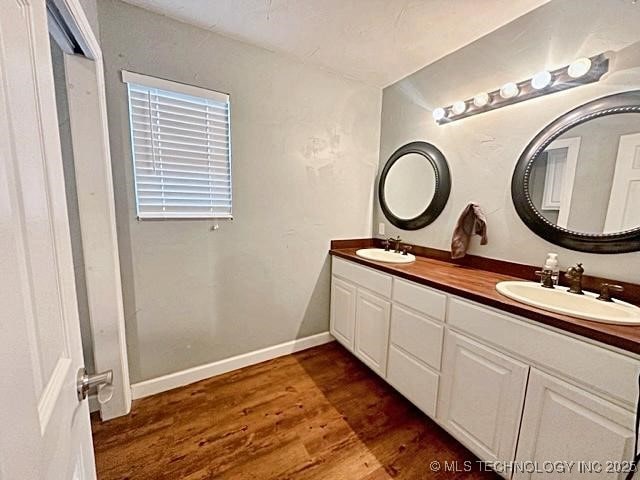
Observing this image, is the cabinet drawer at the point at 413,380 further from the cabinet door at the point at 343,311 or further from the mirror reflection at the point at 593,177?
the mirror reflection at the point at 593,177

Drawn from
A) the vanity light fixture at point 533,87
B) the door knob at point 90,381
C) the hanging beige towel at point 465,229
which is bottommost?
the door knob at point 90,381

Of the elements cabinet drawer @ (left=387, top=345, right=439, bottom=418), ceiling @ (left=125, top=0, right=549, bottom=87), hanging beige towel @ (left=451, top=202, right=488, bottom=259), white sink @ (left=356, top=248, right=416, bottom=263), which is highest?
ceiling @ (left=125, top=0, right=549, bottom=87)

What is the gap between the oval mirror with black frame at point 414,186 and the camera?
201 cm

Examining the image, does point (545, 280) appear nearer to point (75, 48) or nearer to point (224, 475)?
point (224, 475)

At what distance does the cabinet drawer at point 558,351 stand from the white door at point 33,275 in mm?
1457

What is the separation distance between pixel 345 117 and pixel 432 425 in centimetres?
231

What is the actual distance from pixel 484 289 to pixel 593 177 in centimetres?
77

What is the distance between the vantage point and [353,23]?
1591 millimetres

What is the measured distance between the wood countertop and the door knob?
55.2 inches

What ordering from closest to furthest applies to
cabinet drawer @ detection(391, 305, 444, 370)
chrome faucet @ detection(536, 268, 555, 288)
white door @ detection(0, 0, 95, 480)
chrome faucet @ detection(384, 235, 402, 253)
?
white door @ detection(0, 0, 95, 480) → chrome faucet @ detection(536, 268, 555, 288) → cabinet drawer @ detection(391, 305, 444, 370) → chrome faucet @ detection(384, 235, 402, 253)

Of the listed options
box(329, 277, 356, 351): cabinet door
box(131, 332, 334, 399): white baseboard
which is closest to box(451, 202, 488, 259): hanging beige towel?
box(329, 277, 356, 351): cabinet door

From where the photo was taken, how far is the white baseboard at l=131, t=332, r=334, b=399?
5.80ft

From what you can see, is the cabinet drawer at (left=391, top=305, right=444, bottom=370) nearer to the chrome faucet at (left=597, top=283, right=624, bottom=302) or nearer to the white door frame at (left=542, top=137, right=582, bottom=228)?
the chrome faucet at (left=597, top=283, right=624, bottom=302)

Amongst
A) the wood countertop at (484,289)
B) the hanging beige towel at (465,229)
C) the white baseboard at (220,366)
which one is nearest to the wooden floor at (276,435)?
the white baseboard at (220,366)
